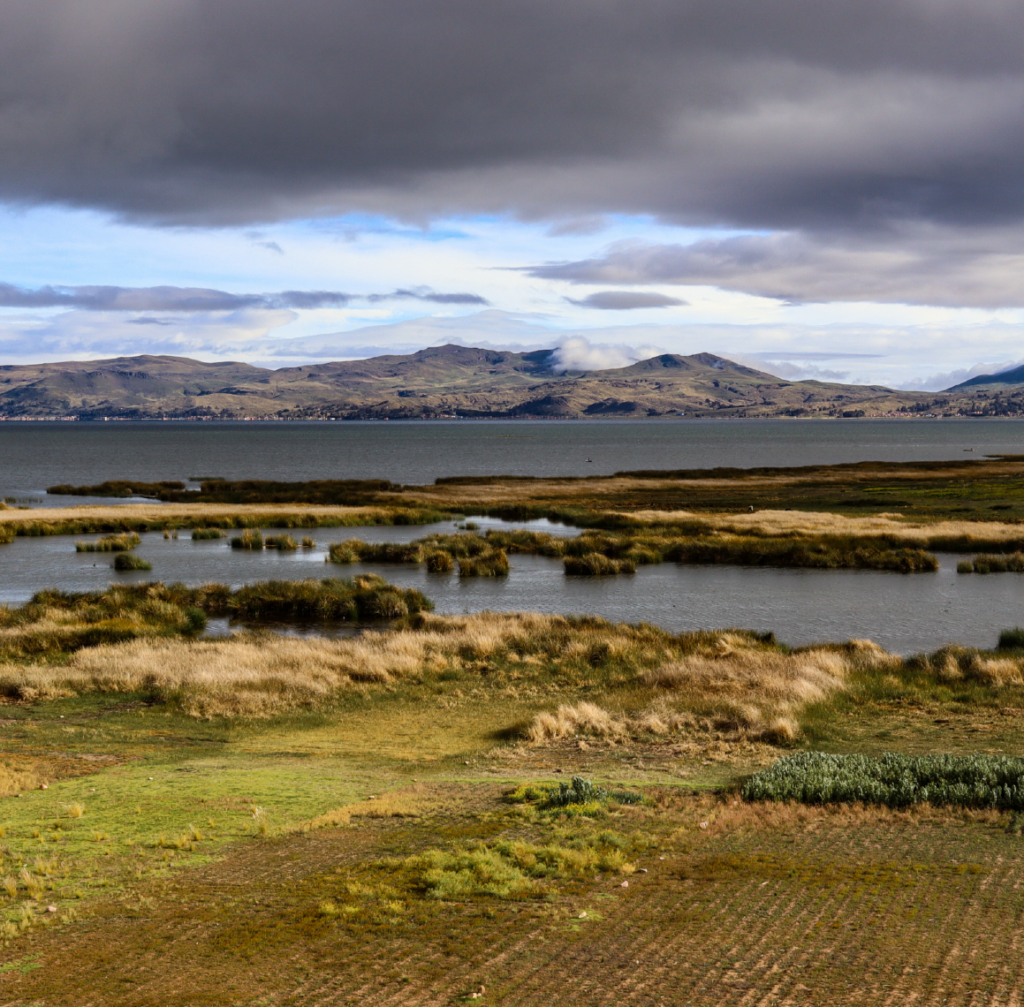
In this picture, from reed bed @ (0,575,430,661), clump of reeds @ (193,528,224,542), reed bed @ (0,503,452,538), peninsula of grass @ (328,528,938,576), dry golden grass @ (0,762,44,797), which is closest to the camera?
dry golden grass @ (0,762,44,797)

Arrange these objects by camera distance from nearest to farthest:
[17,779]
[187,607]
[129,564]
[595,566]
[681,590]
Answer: [17,779], [187,607], [681,590], [595,566], [129,564]

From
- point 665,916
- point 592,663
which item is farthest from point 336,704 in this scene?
point 665,916

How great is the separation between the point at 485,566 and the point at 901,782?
35.7 metres

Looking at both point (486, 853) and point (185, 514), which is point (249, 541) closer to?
point (185, 514)

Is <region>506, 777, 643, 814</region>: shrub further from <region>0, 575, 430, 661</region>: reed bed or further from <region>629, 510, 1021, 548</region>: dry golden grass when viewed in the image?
<region>629, 510, 1021, 548</region>: dry golden grass

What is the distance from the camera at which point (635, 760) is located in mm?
16688

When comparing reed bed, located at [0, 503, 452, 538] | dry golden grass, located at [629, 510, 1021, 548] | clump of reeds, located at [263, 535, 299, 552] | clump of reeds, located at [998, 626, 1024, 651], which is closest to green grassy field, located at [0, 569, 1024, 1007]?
clump of reeds, located at [998, 626, 1024, 651]

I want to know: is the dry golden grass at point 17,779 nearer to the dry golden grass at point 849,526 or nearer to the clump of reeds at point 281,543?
the clump of reeds at point 281,543

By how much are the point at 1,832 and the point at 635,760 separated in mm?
9880

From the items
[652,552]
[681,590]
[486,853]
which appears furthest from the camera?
[652,552]

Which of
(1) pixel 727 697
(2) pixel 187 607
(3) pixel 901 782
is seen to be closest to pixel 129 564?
(2) pixel 187 607

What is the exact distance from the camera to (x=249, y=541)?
195 ft

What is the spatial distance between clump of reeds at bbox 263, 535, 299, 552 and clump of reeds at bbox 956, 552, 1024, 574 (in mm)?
37962

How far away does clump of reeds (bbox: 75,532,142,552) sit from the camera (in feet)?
186
